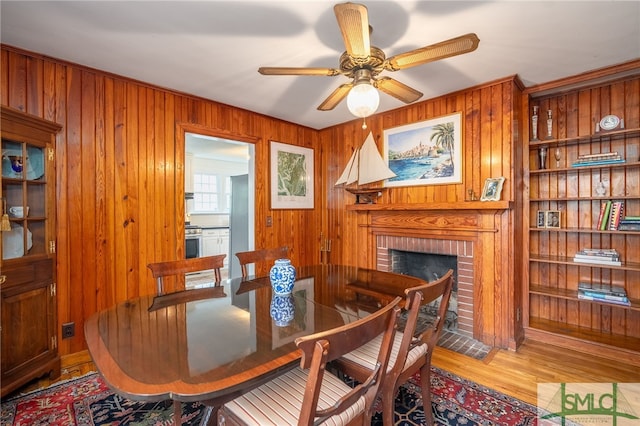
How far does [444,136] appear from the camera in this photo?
3.06m

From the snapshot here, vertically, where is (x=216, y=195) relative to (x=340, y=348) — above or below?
above

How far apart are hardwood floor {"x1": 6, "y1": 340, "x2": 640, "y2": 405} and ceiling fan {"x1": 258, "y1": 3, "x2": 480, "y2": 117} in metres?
2.12

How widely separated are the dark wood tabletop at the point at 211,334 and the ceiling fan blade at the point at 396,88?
1.27m

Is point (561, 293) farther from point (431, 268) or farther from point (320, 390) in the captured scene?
point (320, 390)

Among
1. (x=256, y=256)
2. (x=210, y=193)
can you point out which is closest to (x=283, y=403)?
(x=256, y=256)

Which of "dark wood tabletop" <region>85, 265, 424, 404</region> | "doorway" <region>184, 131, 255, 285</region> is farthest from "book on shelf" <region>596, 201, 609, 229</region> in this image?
"doorway" <region>184, 131, 255, 285</region>

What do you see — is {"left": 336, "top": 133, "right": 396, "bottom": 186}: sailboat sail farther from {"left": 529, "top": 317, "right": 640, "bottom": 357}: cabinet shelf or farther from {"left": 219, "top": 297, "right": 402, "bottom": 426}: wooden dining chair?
{"left": 219, "top": 297, "right": 402, "bottom": 426}: wooden dining chair

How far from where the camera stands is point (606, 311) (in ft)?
8.98

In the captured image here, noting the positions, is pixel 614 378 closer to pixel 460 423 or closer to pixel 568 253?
pixel 568 253

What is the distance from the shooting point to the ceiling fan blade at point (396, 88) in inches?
73.9

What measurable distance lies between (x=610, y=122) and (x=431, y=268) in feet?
6.74

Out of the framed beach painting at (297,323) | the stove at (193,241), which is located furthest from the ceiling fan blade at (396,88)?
the stove at (193,241)

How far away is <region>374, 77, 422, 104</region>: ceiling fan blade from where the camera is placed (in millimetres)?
1877

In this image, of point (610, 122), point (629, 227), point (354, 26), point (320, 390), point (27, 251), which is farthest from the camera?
point (610, 122)
